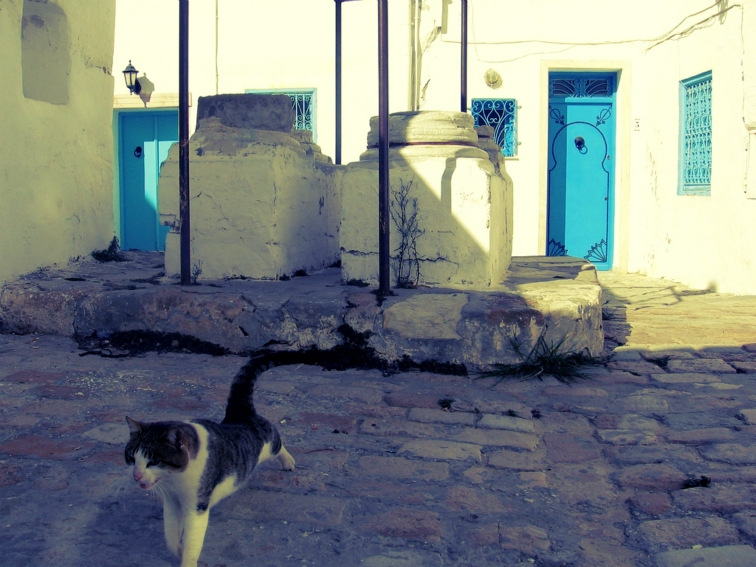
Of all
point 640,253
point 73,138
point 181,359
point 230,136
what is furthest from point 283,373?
point 640,253

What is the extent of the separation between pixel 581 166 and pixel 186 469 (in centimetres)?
856

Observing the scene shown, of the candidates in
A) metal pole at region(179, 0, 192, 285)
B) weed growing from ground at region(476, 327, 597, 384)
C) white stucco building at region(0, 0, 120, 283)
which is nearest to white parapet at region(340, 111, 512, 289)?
weed growing from ground at region(476, 327, 597, 384)

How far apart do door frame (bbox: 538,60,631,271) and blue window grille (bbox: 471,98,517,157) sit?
1.12 ft

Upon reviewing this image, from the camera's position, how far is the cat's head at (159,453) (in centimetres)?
186

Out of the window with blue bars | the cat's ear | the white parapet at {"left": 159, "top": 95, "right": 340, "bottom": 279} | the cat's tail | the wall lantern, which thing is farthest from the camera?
the wall lantern

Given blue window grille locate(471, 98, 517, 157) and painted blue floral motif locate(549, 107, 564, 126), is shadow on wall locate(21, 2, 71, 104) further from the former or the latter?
painted blue floral motif locate(549, 107, 564, 126)

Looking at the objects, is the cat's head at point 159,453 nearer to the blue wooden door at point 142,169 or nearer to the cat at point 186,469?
the cat at point 186,469

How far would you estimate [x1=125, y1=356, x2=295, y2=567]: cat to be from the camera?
74.0 inches

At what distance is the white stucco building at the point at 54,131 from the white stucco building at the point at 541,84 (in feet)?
12.5

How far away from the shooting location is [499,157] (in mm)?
6062

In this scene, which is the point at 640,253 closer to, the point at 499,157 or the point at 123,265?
the point at 499,157

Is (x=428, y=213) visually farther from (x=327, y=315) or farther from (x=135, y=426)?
(x=135, y=426)

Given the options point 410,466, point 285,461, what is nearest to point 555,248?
point 410,466

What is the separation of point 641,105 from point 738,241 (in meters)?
2.67
